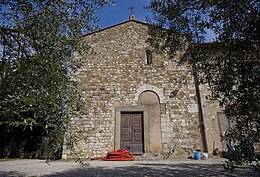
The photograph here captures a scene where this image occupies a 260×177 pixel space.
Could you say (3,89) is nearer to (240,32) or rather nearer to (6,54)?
(6,54)

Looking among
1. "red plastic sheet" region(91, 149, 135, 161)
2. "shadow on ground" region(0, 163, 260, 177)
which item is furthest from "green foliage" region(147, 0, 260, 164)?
"red plastic sheet" region(91, 149, 135, 161)

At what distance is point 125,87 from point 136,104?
102cm

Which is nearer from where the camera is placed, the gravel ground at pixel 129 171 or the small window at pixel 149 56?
the gravel ground at pixel 129 171

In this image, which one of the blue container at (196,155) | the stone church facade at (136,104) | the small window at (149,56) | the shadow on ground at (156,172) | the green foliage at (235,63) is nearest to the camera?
the green foliage at (235,63)

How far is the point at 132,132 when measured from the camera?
9516 mm

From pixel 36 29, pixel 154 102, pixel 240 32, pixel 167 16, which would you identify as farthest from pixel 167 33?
pixel 154 102

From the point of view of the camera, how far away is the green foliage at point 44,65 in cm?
327

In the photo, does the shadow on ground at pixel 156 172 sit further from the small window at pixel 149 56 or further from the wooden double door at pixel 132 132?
the small window at pixel 149 56

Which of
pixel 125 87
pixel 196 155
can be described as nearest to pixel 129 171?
pixel 196 155

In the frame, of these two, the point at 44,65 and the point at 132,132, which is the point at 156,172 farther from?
the point at 132,132

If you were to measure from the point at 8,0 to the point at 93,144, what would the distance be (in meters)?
6.69

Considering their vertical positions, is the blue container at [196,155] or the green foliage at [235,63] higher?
the green foliage at [235,63]

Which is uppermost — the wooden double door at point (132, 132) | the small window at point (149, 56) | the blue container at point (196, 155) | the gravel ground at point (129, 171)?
the small window at point (149, 56)

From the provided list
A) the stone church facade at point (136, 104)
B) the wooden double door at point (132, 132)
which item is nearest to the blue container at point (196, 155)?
the stone church facade at point (136, 104)
